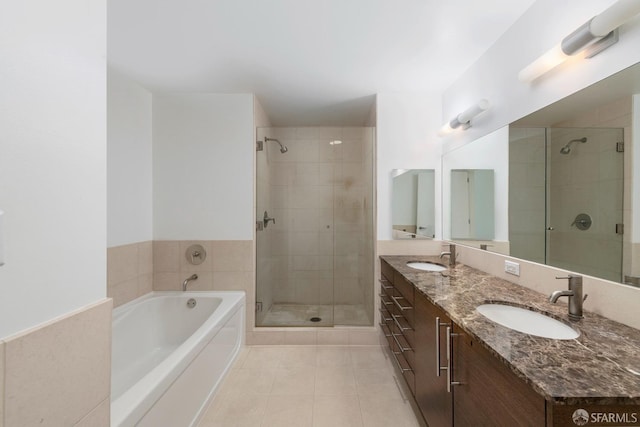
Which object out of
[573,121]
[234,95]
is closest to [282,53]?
[234,95]

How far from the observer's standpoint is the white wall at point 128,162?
7.09 ft

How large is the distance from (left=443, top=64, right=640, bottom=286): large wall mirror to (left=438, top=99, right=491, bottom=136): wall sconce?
0.28 metres

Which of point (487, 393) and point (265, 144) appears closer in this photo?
point (487, 393)

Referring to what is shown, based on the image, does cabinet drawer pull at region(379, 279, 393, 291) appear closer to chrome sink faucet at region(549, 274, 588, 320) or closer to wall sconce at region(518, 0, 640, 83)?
chrome sink faucet at region(549, 274, 588, 320)

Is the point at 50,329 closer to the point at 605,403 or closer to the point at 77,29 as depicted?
the point at 77,29

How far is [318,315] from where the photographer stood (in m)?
2.87

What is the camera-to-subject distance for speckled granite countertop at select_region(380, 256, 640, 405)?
657 mm

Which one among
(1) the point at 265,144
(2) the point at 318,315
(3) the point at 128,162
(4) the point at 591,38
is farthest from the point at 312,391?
(4) the point at 591,38

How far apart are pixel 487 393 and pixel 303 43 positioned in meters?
2.11

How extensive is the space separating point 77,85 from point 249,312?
92.0 inches

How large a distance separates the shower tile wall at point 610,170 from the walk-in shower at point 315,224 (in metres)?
1.71

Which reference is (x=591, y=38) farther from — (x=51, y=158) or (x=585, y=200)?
(x=51, y=158)

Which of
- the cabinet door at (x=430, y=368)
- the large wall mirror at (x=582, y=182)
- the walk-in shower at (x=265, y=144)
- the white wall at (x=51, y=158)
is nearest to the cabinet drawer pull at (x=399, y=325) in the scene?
the cabinet door at (x=430, y=368)

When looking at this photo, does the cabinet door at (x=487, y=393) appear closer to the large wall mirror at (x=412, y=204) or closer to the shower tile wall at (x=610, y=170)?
the shower tile wall at (x=610, y=170)
